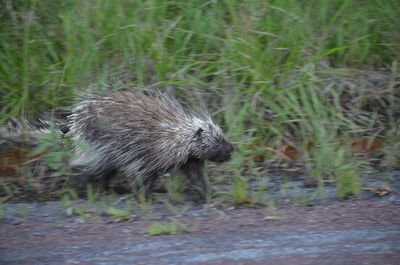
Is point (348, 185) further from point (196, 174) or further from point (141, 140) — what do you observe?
point (141, 140)

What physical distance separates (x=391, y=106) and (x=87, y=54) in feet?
10.9

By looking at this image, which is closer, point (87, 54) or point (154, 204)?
point (154, 204)

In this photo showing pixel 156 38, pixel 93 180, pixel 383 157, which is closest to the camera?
pixel 93 180

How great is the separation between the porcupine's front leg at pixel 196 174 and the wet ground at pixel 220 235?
176 mm

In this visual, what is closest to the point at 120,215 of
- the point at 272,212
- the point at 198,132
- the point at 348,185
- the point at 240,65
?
the point at 198,132

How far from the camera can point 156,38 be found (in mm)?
6227

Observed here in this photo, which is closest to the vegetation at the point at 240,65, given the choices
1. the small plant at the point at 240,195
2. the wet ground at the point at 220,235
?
the small plant at the point at 240,195

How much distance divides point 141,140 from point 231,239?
1496 mm

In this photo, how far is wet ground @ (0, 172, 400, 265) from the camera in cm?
363

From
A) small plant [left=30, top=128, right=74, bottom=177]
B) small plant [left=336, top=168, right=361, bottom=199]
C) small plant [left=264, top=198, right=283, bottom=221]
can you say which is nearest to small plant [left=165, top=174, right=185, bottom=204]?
small plant [left=264, top=198, right=283, bottom=221]

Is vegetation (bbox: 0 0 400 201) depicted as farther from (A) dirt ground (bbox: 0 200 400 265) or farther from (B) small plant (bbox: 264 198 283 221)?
(A) dirt ground (bbox: 0 200 400 265)

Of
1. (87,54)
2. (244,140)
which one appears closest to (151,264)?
(244,140)

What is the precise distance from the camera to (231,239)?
3951 millimetres

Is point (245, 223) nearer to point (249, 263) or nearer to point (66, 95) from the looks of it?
point (249, 263)
